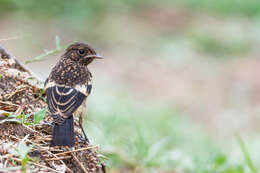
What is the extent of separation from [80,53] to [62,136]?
5.87ft

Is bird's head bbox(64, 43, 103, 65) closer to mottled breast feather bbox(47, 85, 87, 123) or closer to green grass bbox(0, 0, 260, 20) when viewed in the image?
mottled breast feather bbox(47, 85, 87, 123)

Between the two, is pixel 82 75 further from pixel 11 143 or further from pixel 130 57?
pixel 130 57

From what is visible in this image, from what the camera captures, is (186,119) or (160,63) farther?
(160,63)

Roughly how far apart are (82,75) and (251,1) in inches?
591

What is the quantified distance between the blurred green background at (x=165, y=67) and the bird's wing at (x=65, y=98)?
1.74 meters

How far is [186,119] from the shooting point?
38.3ft

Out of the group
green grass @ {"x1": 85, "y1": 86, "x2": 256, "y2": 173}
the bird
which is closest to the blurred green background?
green grass @ {"x1": 85, "y1": 86, "x2": 256, "y2": 173}

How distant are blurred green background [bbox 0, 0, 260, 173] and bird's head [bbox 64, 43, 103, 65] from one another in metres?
1.32

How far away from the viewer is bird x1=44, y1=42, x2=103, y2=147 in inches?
155

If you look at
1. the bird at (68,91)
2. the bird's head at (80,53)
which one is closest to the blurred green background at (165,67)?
the bird's head at (80,53)

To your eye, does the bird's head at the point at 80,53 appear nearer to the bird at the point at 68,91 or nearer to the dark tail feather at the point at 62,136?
the bird at the point at 68,91

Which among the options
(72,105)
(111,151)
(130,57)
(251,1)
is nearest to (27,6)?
(130,57)

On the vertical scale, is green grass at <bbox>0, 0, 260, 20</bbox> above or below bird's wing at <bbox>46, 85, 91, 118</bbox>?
above

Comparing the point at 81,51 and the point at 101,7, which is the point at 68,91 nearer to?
the point at 81,51
